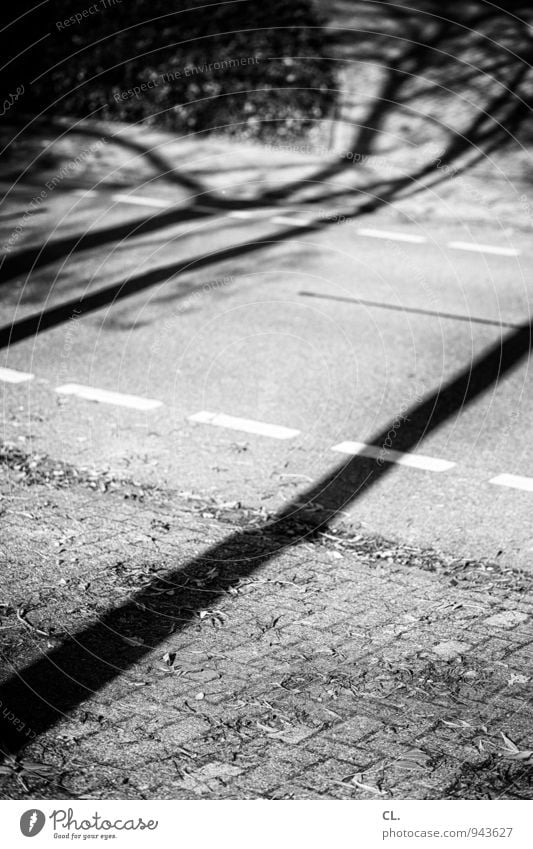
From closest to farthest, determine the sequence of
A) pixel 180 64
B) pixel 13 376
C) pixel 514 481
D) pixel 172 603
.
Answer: pixel 172 603 < pixel 514 481 < pixel 13 376 < pixel 180 64

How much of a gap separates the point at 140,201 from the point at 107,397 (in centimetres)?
612

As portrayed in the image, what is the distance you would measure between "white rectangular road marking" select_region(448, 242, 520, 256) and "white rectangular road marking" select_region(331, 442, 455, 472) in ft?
18.0

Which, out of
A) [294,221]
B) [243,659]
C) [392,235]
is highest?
[294,221]

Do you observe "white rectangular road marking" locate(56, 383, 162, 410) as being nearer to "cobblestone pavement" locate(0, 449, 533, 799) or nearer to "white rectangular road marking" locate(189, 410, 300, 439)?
"white rectangular road marking" locate(189, 410, 300, 439)

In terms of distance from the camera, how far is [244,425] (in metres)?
7.00

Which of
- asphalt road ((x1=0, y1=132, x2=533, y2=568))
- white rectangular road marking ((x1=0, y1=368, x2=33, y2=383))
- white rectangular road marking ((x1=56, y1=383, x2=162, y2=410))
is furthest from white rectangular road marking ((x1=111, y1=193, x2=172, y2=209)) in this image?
white rectangular road marking ((x1=56, y1=383, x2=162, y2=410))

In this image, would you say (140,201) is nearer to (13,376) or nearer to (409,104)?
(13,376)

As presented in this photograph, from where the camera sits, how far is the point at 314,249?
1107 cm

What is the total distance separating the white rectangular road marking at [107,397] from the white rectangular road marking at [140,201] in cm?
566

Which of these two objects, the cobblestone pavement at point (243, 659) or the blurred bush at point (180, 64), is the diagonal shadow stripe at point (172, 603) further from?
the blurred bush at point (180, 64)

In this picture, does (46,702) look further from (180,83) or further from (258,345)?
(180,83)

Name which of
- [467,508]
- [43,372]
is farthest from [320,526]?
[43,372]

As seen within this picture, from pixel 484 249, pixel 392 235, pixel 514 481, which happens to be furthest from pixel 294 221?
pixel 514 481

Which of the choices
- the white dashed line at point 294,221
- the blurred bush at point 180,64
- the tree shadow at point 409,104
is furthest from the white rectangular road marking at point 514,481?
the blurred bush at point 180,64
